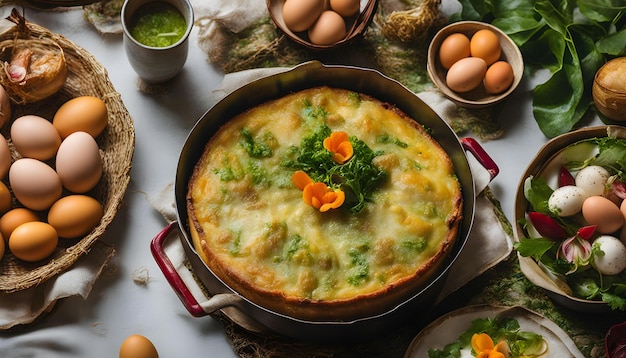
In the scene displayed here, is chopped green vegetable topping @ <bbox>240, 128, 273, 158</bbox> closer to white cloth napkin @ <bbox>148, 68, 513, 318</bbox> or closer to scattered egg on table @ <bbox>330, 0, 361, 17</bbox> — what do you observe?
white cloth napkin @ <bbox>148, 68, 513, 318</bbox>

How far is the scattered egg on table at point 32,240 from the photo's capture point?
2527mm

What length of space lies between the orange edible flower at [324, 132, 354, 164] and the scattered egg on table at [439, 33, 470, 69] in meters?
0.64

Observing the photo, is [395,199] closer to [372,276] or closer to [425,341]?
[372,276]

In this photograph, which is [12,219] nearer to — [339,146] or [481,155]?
[339,146]

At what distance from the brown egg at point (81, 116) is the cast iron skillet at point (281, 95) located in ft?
1.15

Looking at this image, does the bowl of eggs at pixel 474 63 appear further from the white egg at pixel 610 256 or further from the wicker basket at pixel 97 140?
the wicker basket at pixel 97 140

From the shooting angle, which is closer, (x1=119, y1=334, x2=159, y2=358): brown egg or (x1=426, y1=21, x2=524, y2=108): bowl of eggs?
(x1=119, y1=334, x2=159, y2=358): brown egg

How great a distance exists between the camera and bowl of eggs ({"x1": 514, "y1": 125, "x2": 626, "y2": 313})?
8.38ft

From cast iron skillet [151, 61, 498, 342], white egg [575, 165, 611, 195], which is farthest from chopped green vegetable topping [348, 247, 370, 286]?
white egg [575, 165, 611, 195]

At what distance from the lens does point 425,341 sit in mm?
2523

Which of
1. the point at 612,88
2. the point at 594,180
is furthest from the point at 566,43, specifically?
the point at 594,180

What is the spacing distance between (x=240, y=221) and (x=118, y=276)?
0.53 metres

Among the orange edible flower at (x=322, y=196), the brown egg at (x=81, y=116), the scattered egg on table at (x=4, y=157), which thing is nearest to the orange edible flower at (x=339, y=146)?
the orange edible flower at (x=322, y=196)

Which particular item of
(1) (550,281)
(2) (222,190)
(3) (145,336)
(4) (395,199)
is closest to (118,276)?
(3) (145,336)
